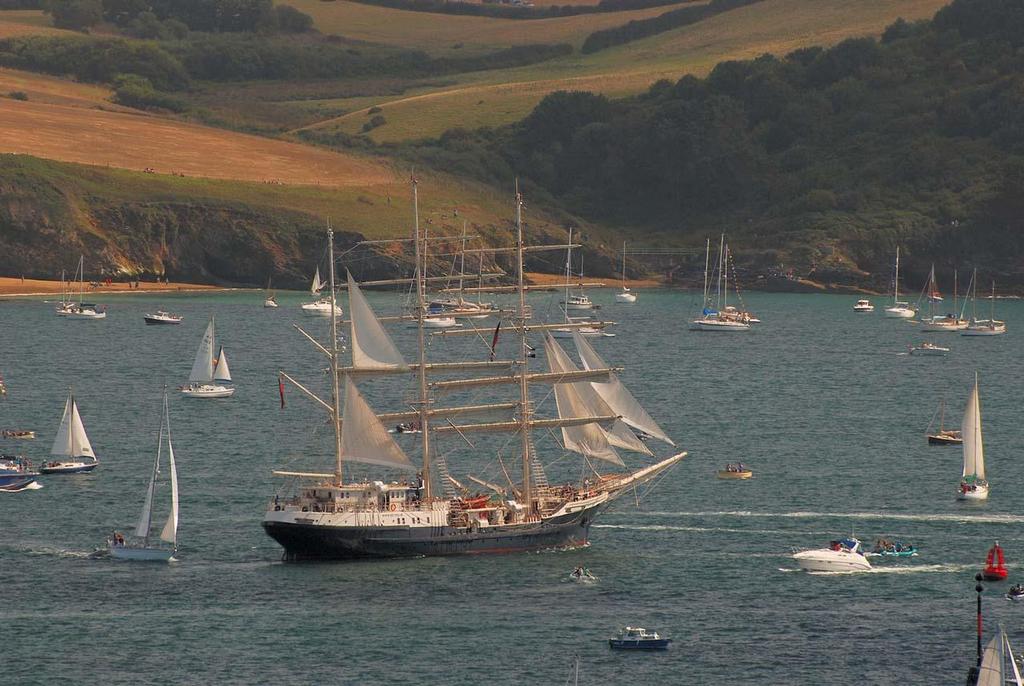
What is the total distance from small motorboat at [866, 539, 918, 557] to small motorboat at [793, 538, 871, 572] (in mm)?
2645

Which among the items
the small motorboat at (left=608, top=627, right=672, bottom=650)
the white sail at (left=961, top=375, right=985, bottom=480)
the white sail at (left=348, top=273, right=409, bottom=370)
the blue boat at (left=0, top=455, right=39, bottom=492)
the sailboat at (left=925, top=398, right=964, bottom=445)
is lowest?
the small motorboat at (left=608, top=627, right=672, bottom=650)

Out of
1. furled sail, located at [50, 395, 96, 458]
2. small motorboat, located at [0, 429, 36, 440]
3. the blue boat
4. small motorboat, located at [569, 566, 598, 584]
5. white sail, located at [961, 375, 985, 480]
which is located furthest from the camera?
small motorboat, located at [0, 429, 36, 440]

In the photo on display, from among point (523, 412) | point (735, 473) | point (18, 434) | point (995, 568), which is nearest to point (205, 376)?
point (18, 434)

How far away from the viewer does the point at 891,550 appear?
Result: 97.9 m

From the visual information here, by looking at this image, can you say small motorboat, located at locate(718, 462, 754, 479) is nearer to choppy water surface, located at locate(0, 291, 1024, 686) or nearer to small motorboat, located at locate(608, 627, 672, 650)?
choppy water surface, located at locate(0, 291, 1024, 686)

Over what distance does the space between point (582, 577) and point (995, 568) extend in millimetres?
19767

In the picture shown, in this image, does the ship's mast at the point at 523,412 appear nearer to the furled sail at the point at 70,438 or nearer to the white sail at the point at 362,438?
the white sail at the point at 362,438

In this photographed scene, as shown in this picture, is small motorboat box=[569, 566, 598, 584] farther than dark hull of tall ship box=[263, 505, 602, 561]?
No

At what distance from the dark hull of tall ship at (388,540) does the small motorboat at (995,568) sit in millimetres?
22369

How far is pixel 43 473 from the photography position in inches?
4663

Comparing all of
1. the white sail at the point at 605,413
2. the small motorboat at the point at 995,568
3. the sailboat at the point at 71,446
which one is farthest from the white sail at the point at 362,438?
the small motorboat at the point at 995,568

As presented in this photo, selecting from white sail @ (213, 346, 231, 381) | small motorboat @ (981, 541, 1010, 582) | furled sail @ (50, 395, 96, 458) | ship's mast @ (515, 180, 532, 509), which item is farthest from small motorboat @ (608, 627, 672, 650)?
white sail @ (213, 346, 231, 381)

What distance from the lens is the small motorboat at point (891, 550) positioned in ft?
320

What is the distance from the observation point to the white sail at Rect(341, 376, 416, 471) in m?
99.2
